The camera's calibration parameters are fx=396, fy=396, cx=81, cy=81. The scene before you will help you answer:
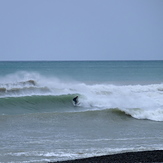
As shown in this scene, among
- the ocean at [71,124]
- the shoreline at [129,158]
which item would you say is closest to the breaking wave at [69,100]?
the ocean at [71,124]

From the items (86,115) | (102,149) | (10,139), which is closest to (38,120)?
(86,115)

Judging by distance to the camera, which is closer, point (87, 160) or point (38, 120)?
point (87, 160)

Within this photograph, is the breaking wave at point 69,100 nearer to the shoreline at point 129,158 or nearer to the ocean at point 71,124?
the ocean at point 71,124

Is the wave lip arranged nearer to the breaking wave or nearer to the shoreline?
the breaking wave

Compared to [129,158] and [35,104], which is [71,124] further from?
[35,104]

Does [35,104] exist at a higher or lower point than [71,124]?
higher

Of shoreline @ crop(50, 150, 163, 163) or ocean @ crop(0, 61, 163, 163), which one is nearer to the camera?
shoreline @ crop(50, 150, 163, 163)

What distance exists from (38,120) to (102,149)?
5.39 m

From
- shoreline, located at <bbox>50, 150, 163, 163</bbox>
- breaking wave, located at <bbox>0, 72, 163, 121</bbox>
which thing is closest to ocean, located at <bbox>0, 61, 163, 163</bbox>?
breaking wave, located at <bbox>0, 72, 163, 121</bbox>

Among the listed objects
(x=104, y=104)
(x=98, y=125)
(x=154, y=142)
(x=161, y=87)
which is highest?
(x=161, y=87)

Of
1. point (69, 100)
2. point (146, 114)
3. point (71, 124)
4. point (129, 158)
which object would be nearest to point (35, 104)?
point (69, 100)

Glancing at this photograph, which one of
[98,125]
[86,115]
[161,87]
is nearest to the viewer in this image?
[98,125]

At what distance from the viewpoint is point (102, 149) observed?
10945 millimetres

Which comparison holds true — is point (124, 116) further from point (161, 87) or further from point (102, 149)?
point (161, 87)
